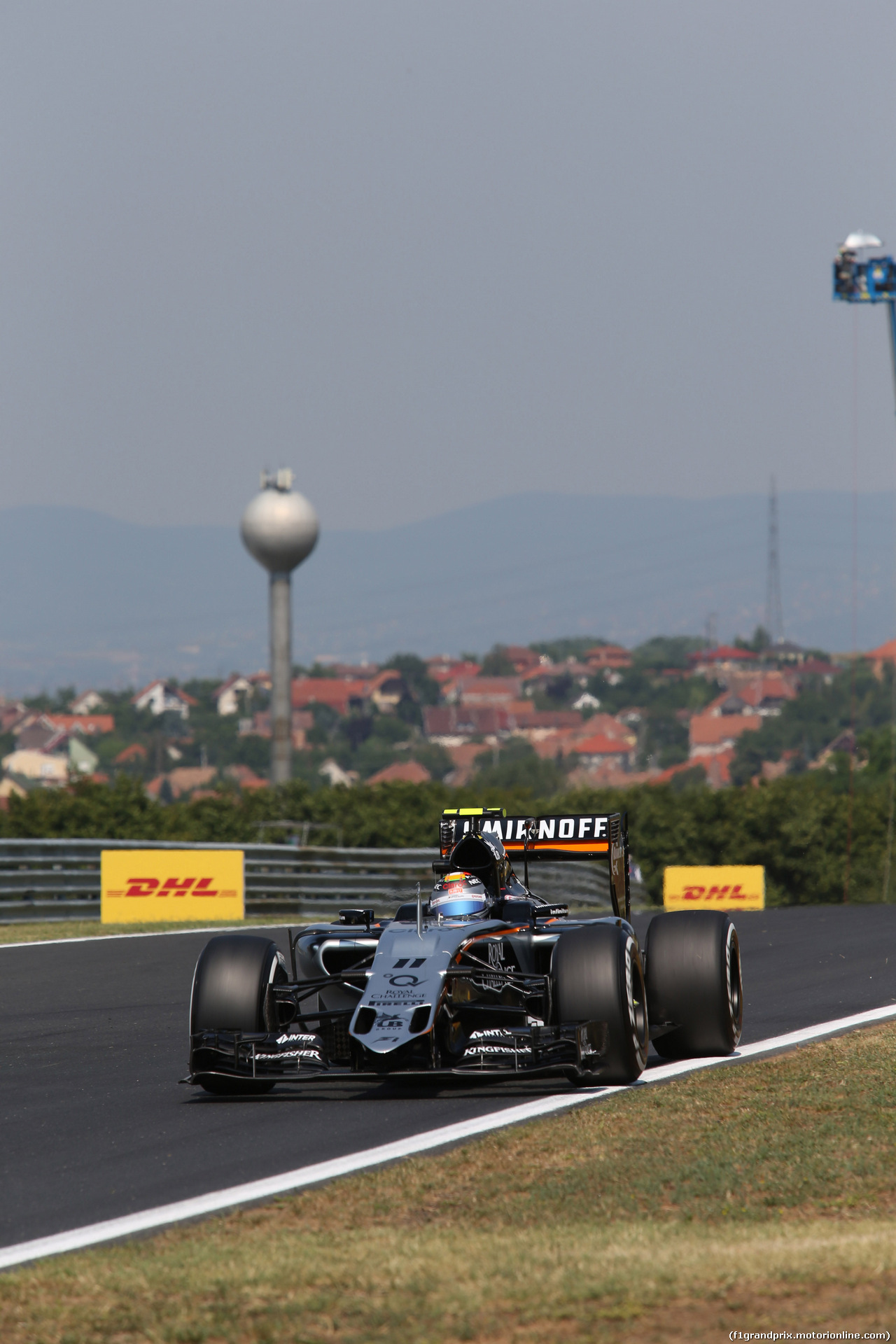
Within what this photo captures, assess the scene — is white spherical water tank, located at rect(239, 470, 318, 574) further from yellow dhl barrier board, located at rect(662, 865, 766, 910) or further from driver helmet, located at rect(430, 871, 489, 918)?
driver helmet, located at rect(430, 871, 489, 918)

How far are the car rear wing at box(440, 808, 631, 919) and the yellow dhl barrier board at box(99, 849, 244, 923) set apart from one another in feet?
45.4

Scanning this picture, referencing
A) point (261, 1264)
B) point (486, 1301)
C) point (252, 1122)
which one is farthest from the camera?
point (252, 1122)

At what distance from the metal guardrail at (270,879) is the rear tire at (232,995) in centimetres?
1148

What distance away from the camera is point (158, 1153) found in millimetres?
8273

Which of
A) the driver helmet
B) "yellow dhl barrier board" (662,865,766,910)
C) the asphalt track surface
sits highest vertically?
the driver helmet

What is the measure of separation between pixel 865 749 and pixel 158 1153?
145 m

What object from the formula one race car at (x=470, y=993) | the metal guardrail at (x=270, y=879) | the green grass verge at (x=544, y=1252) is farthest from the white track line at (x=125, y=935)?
the green grass verge at (x=544, y=1252)

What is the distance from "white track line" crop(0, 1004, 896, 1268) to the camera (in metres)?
6.66

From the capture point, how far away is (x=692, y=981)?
10.6m

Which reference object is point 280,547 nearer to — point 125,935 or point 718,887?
point 718,887

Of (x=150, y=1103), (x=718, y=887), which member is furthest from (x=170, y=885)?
(x=150, y=1103)

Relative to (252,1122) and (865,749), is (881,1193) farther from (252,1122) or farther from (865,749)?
(865,749)

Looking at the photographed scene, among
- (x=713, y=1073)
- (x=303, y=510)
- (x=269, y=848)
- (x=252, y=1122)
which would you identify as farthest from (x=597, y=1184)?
(x=303, y=510)

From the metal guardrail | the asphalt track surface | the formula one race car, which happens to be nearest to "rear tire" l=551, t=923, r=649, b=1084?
the formula one race car
